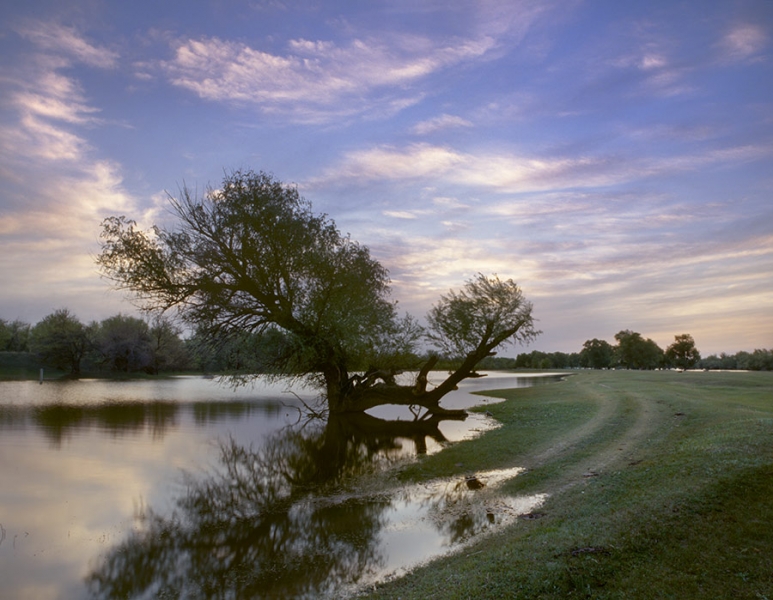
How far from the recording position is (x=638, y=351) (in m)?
112

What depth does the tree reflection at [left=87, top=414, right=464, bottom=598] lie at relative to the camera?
8.30 m

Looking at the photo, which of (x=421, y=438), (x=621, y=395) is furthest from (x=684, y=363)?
(x=421, y=438)

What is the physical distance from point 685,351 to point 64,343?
120 meters

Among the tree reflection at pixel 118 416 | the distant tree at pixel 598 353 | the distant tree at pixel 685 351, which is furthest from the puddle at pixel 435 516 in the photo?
the distant tree at pixel 598 353

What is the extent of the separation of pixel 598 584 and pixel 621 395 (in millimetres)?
30725

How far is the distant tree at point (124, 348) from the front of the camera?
89688 millimetres

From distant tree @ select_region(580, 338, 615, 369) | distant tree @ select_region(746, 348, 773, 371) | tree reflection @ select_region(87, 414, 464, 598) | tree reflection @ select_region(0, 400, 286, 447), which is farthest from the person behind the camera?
distant tree @ select_region(580, 338, 615, 369)

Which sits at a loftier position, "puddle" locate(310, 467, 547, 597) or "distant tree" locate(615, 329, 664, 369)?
"distant tree" locate(615, 329, 664, 369)

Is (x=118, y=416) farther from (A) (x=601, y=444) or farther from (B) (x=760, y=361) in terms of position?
(B) (x=760, y=361)

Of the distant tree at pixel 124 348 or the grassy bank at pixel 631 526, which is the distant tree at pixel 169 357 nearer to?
the distant tree at pixel 124 348

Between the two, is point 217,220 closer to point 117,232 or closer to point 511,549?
point 117,232

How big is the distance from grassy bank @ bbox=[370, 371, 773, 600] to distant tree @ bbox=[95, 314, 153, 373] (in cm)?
8582

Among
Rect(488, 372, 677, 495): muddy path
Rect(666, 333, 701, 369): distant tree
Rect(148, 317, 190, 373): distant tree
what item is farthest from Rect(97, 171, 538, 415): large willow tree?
Rect(666, 333, 701, 369): distant tree

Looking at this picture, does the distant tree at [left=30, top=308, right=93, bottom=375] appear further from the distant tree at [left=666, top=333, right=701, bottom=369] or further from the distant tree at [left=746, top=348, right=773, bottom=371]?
the distant tree at [left=666, top=333, right=701, bottom=369]
